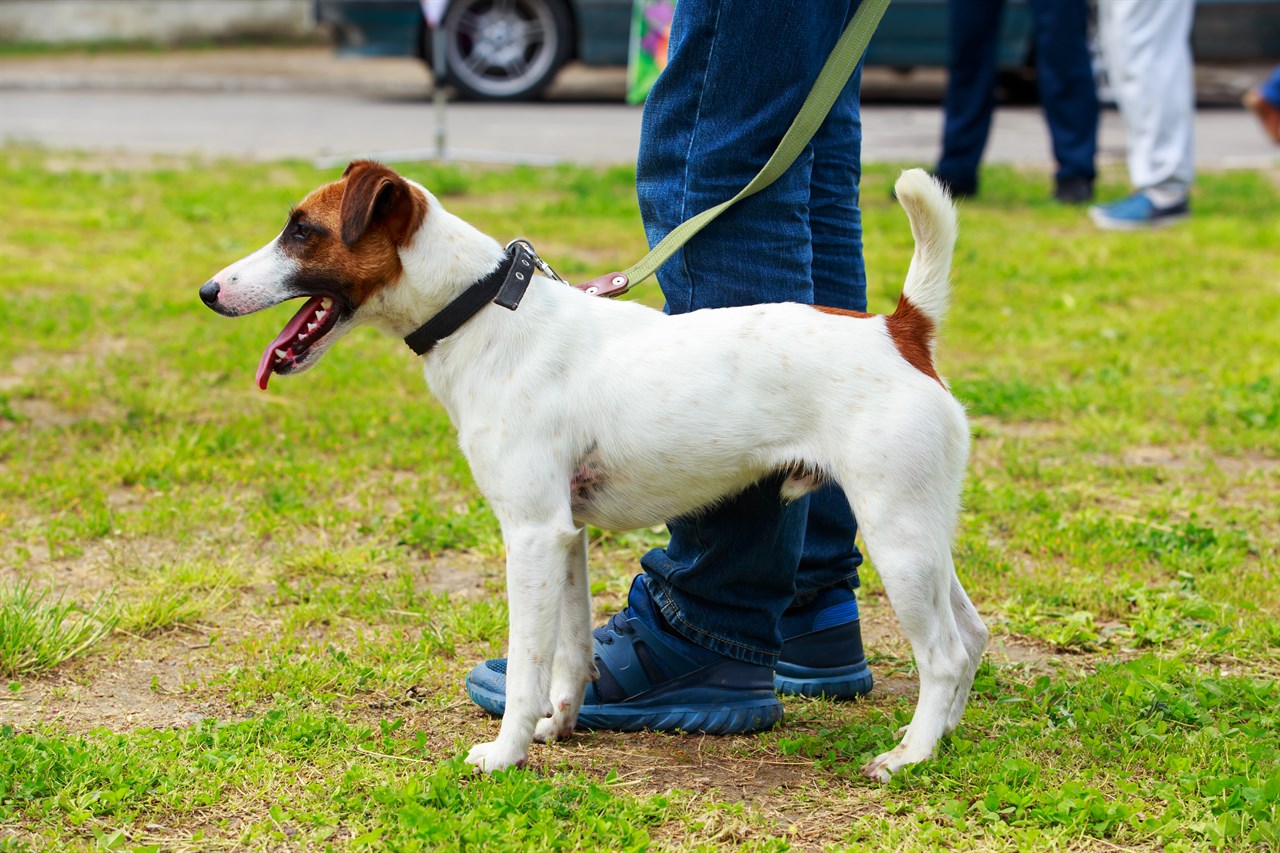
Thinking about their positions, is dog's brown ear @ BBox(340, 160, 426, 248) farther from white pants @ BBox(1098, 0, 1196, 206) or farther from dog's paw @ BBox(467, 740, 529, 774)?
white pants @ BBox(1098, 0, 1196, 206)

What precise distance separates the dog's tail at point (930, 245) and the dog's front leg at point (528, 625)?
0.81 m

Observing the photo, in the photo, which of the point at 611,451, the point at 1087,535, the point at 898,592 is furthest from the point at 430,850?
the point at 1087,535

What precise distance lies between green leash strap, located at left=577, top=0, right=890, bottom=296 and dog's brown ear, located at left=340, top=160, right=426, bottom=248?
16.8 inches

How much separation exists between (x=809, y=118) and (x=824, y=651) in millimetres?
1153

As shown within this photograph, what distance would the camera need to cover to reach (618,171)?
8820mm

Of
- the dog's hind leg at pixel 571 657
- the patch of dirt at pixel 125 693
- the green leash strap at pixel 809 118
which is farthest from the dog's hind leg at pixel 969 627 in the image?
the patch of dirt at pixel 125 693

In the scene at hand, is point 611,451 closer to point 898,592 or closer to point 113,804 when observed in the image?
point 898,592

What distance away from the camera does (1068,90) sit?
7953mm

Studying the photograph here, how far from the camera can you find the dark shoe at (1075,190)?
8.16 meters

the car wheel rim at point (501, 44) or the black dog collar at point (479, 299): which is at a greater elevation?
the black dog collar at point (479, 299)

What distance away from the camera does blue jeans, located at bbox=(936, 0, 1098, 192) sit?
25.7 ft

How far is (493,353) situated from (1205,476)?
2693mm

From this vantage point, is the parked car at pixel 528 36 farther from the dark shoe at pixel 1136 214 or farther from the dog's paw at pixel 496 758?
the dog's paw at pixel 496 758

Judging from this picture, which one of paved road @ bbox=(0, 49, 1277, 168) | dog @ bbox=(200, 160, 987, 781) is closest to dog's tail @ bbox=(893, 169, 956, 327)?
dog @ bbox=(200, 160, 987, 781)
